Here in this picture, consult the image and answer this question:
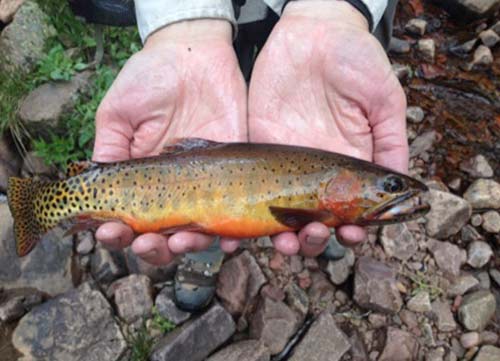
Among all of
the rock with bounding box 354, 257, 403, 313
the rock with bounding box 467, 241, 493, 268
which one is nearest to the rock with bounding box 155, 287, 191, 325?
the rock with bounding box 354, 257, 403, 313

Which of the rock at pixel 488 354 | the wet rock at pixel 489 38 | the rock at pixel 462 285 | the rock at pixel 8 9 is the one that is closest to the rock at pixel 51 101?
the rock at pixel 8 9

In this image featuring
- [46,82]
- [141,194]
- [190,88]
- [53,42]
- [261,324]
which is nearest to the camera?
[141,194]

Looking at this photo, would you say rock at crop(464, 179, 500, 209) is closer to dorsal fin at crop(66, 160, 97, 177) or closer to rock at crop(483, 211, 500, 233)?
rock at crop(483, 211, 500, 233)

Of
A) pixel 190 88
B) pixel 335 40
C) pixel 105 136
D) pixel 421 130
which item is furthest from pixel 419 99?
pixel 105 136

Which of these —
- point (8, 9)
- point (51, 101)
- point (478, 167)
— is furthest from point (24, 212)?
point (478, 167)

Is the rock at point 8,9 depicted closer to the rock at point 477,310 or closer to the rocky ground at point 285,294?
the rocky ground at point 285,294

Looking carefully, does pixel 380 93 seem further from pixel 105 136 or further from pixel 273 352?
pixel 273 352
